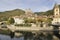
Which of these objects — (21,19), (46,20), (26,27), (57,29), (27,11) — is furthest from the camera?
(27,11)

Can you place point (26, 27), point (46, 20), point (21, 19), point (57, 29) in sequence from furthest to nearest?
1. point (21, 19)
2. point (46, 20)
3. point (26, 27)
4. point (57, 29)

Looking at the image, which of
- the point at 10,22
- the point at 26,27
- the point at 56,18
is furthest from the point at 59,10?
the point at 26,27

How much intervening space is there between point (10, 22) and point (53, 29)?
22079mm

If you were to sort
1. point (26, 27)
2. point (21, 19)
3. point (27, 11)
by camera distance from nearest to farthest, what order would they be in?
point (26, 27) < point (21, 19) < point (27, 11)

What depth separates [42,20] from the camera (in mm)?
70250

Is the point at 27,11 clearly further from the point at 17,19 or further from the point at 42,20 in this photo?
the point at 42,20

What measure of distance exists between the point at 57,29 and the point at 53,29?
1.57 meters

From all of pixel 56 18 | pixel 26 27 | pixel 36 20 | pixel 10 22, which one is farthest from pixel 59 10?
pixel 26 27

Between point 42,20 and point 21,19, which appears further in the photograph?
point 21,19

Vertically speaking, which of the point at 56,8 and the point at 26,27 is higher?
the point at 56,8

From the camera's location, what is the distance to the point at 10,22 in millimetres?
71000

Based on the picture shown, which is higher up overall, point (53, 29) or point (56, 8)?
point (56, 8)

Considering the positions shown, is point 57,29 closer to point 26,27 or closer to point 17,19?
point 26,27

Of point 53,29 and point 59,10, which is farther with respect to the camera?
point 59,10
